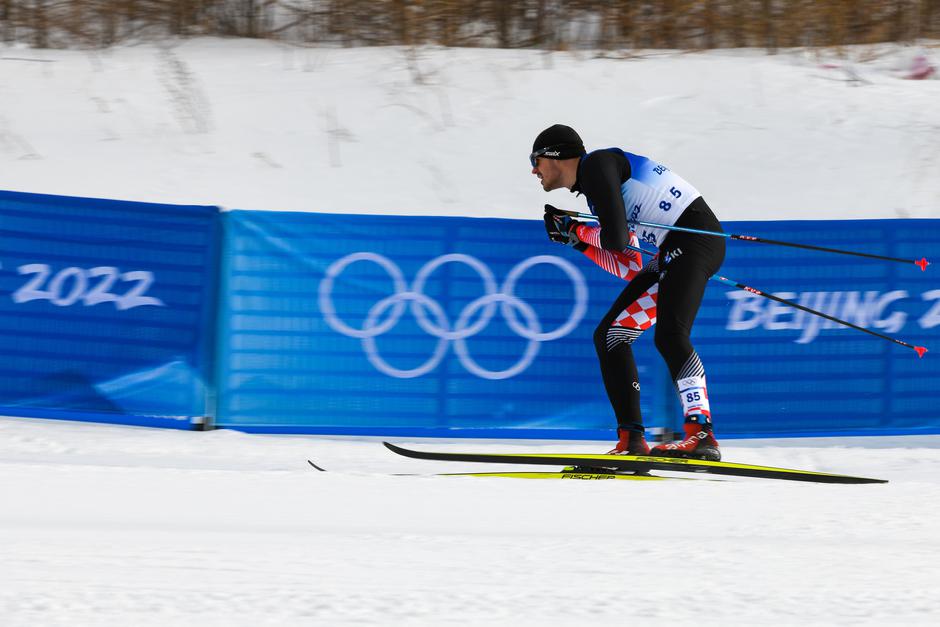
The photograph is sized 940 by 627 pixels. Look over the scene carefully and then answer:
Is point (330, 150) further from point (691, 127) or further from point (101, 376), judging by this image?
point (101, 376)

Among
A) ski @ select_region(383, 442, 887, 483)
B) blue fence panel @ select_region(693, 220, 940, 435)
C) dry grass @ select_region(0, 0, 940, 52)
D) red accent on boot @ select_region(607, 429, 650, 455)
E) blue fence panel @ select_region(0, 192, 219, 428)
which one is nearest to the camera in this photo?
ski @ select_region(383, 442, 887, 483)

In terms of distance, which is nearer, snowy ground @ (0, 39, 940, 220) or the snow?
the snow

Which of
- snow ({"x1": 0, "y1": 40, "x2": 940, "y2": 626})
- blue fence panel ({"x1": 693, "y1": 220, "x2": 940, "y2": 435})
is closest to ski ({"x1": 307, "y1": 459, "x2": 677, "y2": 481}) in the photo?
snow ({"x1": 0, "y1": 40, "x2": 940, "y2": 626})

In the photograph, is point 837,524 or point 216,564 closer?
point 216,564

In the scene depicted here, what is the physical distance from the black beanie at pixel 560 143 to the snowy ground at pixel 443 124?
4079 mm

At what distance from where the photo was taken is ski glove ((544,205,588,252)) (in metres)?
4.96

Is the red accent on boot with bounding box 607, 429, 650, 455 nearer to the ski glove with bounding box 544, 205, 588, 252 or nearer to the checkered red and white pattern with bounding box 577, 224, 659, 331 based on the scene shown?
the checkered red and white pattern with bounding box 577, 224, 659, 331

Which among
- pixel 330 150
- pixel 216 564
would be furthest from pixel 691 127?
pixel 216 564

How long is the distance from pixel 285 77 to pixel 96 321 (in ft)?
17.3

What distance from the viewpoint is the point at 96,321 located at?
6.26 metres

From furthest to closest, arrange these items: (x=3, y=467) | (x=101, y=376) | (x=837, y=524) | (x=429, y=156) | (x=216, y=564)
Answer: (x=429, y=156)
(x=101, y=376)
(x=3, y=467)
(x=837, y=524)
(x=216, y=564)

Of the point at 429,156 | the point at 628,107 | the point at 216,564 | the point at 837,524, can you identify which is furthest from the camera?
the point at 628,107

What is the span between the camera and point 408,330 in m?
6.32

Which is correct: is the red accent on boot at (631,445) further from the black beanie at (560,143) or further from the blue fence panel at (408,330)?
the blue fence panel at (408,330)
